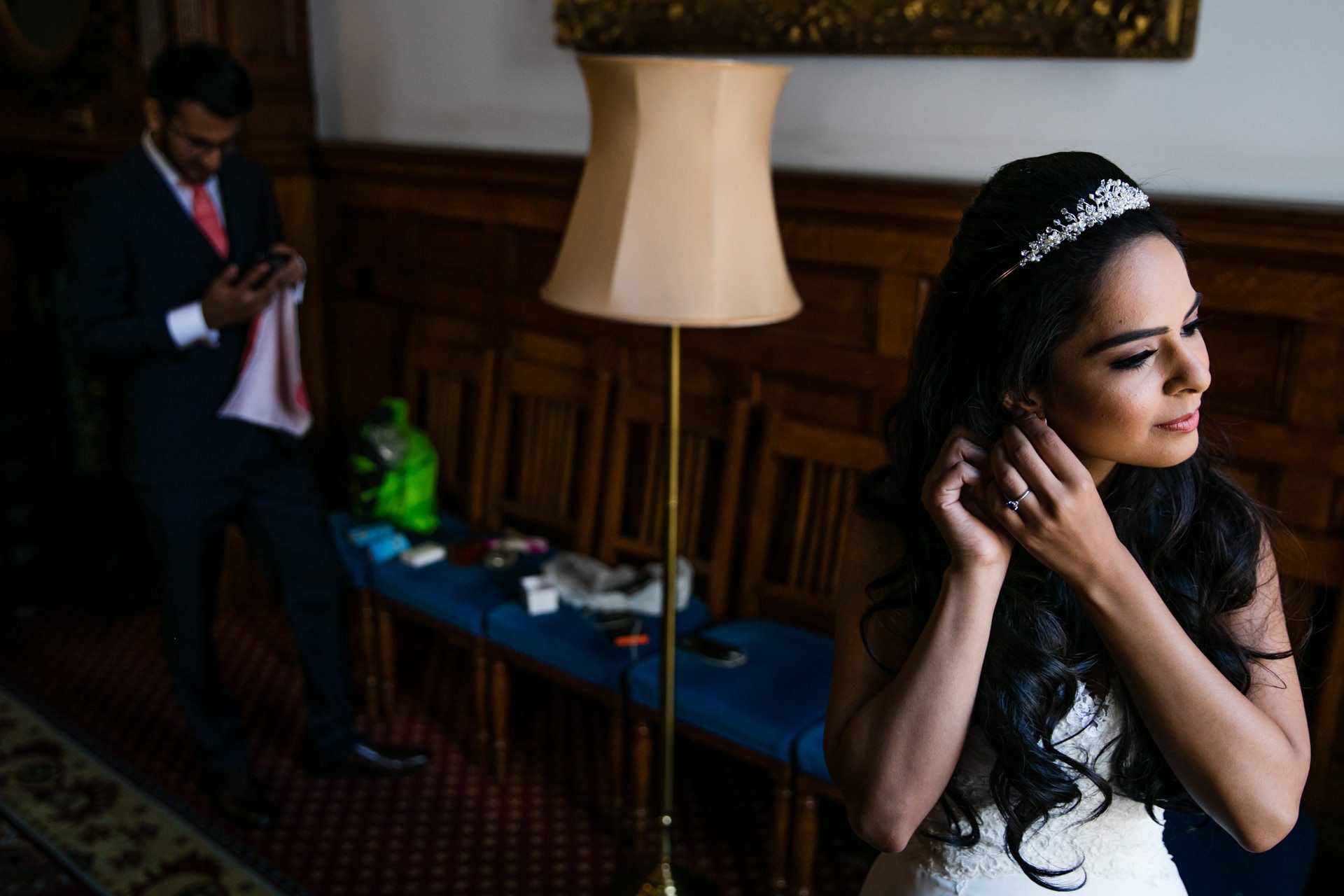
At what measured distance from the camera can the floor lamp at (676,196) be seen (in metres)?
2.37

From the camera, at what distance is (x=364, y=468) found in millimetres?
3770

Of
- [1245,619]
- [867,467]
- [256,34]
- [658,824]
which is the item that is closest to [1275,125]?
[867,467]

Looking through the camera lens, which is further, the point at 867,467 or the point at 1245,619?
the point at 867,467

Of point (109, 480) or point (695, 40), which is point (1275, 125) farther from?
point (109, 480)

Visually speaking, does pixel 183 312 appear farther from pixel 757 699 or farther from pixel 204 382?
pixel 757 699

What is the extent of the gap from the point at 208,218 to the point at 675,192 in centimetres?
142

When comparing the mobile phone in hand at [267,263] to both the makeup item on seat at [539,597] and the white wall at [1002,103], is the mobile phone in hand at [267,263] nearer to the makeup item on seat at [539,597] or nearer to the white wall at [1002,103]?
the white wall at [1002,103]

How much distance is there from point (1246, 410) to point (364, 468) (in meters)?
2.48

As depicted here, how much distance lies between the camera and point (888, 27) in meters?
2.84

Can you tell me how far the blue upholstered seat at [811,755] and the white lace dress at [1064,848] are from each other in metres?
0.97

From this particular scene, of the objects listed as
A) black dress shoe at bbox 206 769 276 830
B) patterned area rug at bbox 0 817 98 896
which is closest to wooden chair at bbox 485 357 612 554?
black dress shoe at bbox 206 769 276 830

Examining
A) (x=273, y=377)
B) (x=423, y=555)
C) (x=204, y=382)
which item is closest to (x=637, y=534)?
(x=423, y=555)

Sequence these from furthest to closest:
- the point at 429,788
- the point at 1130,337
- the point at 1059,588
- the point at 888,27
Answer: the point at 429,788, the point at 888,27, the point at 1059,588, the point at 1130,337

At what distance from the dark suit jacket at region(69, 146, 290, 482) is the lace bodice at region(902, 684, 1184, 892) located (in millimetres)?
2183
